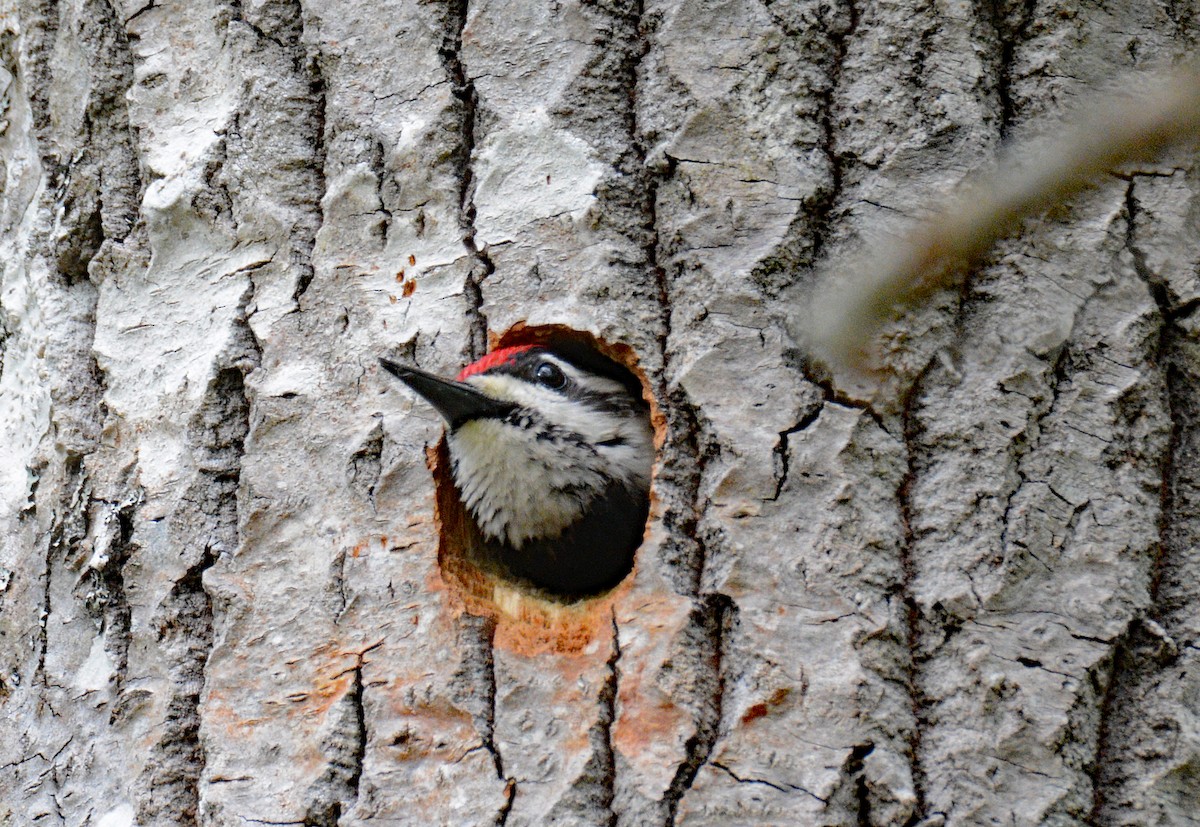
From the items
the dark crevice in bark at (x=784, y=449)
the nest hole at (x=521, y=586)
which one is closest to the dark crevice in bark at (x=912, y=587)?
the dark crevice in bark at (x=784, y=449)

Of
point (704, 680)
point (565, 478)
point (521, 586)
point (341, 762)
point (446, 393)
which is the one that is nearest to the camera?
point (704, 680)

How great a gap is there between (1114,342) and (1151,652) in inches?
18.6

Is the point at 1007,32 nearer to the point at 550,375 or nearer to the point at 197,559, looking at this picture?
the point at 550,375

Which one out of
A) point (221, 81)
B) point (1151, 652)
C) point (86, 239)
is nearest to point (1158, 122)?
point (1151, 652)

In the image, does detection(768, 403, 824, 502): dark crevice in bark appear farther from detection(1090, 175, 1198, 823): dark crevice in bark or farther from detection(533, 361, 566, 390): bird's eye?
detection(533, 361, 566, 390): bird's eye

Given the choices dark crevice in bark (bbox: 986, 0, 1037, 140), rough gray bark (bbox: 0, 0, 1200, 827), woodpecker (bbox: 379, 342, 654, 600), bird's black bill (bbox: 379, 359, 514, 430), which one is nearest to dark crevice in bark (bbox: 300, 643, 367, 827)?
rough gray bark (bbox: 0, 0, 1200, 827)

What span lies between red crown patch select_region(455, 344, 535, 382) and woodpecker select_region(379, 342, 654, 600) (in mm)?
113

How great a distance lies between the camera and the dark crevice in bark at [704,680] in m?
1.73

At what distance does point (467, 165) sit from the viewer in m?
2.18

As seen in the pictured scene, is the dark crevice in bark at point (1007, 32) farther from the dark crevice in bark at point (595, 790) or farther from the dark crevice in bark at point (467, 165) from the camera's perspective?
→ the dark crevice in bark at point (595, 790)

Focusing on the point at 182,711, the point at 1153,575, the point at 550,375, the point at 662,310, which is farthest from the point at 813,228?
the point at 182,711

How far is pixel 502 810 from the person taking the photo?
5.93 feet

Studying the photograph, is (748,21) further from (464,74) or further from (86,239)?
(86,239)

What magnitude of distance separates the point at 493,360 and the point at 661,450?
486mm
